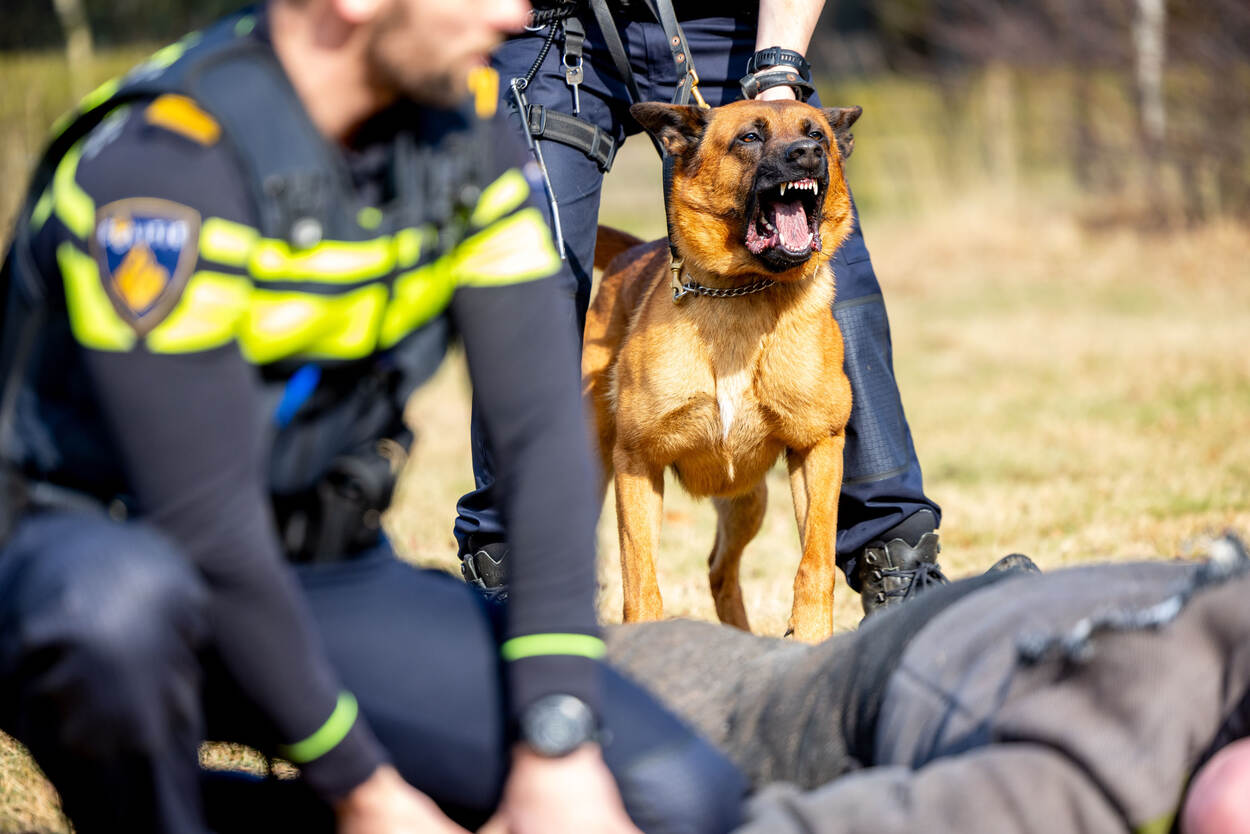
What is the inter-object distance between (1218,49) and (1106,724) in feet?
37.6

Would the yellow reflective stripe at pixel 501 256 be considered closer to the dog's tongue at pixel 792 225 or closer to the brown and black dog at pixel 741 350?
the brown and black dog at pixel 741 350

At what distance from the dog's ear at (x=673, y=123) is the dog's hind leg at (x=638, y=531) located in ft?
2.94

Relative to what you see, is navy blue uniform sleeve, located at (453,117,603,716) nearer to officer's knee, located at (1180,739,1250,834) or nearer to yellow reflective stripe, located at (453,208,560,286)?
yellow reflective stripe, located at (453,208,560,286)

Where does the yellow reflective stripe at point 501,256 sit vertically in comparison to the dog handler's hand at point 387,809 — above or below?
above

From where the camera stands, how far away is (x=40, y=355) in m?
1.52

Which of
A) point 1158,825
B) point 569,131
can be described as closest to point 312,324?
point 1158,825

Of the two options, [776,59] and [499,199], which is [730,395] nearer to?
[776,59]

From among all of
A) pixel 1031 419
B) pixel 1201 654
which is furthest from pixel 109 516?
pixel 1031 419

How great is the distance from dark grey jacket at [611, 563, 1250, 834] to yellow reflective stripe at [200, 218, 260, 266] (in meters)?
0.93

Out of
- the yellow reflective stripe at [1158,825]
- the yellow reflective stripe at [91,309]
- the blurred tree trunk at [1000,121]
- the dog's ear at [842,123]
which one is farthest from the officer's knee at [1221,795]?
the blurred tree trunk at [1000,121]

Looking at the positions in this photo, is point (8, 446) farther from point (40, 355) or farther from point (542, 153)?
point (542, 153)

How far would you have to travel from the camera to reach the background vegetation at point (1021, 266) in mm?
4555

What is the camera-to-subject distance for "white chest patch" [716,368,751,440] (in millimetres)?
3566

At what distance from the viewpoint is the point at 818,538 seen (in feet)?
11.2
